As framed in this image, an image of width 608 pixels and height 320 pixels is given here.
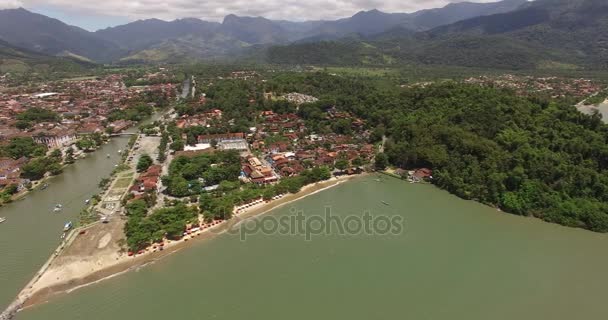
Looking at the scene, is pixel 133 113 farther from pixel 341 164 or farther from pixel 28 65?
pixel 28 65

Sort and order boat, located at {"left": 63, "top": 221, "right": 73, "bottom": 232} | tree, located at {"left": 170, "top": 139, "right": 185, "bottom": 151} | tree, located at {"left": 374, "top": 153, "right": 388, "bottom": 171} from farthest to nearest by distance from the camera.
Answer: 1. tree, located at {"left": 170, "top": 139, "right": 185, "bottom": 151}
2. tree, located at {"left": 374, "top": 153, "right": 388, "bottom": 171}
3. boat, located at {"left": 63, "top": 221, "right": 73, "bottom": 232}

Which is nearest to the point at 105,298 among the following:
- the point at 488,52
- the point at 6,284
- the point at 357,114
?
the point at 6,284

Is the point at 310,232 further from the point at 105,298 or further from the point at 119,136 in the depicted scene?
the point at 119,136

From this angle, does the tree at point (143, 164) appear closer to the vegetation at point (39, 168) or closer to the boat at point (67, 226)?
the vegetation at point (39, 168)

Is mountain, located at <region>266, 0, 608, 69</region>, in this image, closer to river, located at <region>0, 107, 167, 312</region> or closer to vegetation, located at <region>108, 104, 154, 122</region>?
vegetation, located at <region>108, 104, 154, 122</region>

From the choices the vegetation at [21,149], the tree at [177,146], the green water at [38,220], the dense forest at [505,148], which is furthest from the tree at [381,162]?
the vegetation at [21,149]

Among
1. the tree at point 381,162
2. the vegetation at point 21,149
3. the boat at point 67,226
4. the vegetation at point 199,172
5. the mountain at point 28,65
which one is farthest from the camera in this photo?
the mountain at point 28,65

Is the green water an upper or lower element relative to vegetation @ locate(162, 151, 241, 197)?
lower

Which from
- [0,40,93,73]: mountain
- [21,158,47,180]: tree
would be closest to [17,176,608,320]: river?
[21,158,47,180]: tree
